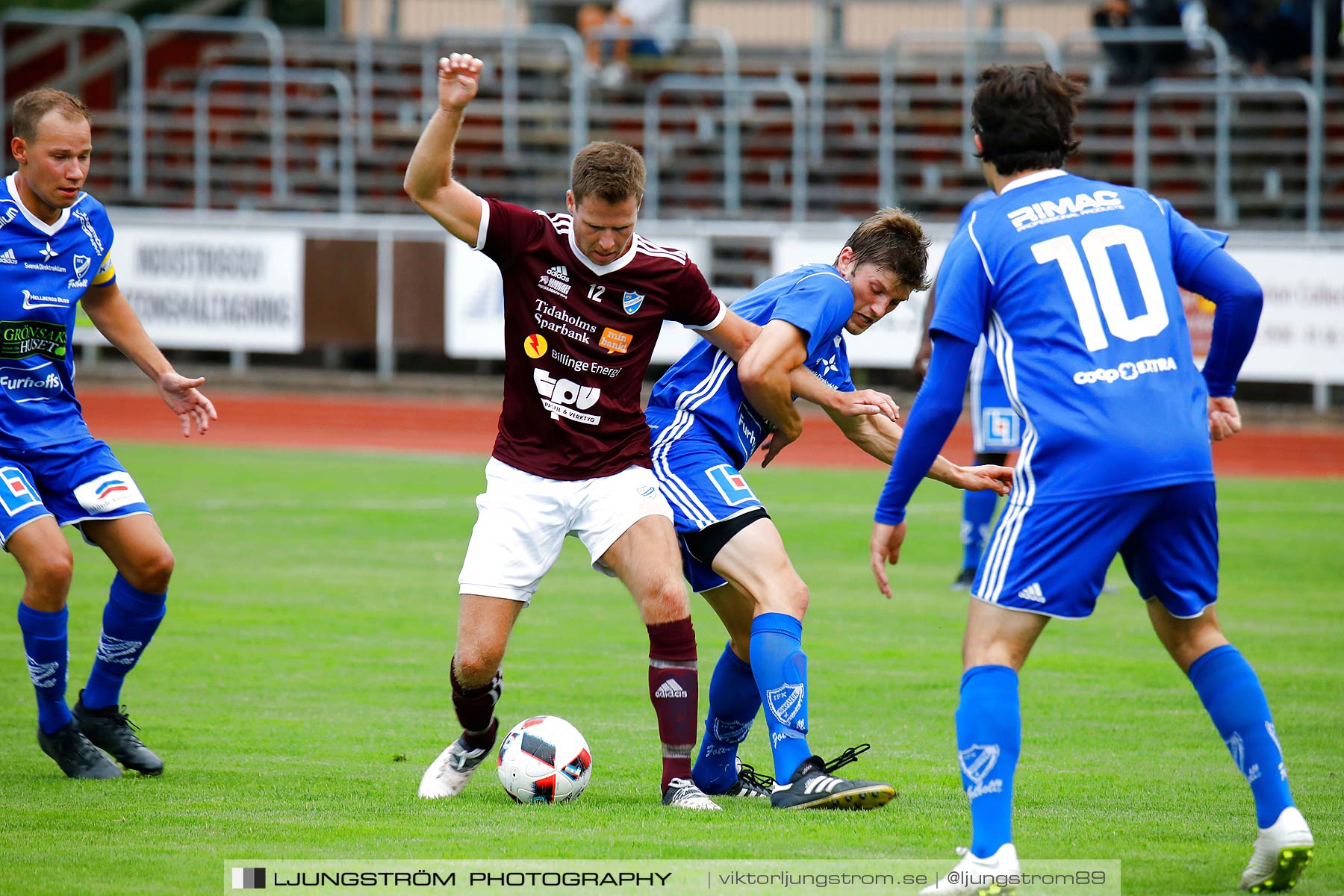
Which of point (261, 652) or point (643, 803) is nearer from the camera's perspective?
point (643, 803)

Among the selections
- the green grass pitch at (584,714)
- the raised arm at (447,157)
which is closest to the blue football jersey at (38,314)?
the green grass pitch at (584,714)

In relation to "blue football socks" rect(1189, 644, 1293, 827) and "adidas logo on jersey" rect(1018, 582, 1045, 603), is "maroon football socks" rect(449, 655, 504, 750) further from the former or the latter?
"blue football socks" rect(1189, 644, 1293, 827)

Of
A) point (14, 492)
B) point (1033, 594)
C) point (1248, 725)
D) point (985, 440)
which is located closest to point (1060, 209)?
point (1033, 594)

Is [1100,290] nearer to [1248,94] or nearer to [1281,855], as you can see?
[1281,855]

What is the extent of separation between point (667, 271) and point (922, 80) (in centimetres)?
2043

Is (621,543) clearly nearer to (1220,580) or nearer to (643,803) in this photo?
(643,803)

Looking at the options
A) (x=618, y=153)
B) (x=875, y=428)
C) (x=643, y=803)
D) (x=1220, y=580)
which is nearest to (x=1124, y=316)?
(x=875, y=428)

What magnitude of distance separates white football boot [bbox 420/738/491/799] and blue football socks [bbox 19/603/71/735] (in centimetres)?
135

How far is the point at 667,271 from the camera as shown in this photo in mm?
5465

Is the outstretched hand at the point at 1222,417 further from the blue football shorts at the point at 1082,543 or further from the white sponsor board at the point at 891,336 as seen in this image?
the white sponsor board at the point at 891,336

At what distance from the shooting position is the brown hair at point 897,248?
5.61 metres

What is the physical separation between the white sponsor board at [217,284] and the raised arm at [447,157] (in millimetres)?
17502

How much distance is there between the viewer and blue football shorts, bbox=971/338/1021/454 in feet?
32.4

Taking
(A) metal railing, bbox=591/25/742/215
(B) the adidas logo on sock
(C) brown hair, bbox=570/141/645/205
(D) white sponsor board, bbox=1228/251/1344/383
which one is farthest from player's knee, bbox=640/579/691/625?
(A) metal railing, bbox=591/25/742/215
